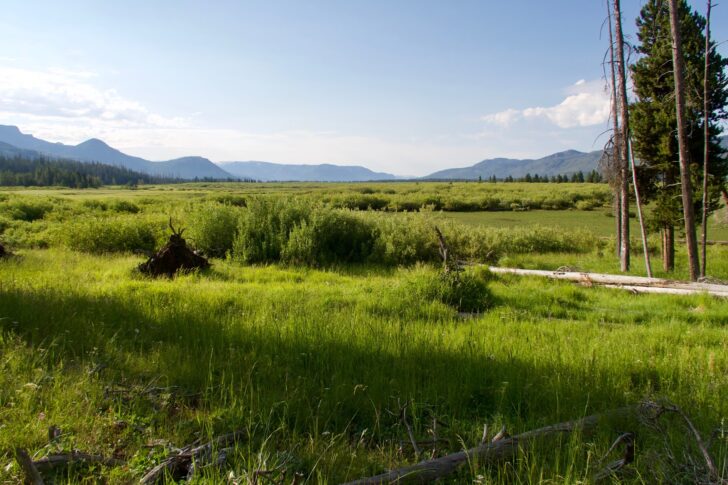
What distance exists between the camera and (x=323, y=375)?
4.39 meters

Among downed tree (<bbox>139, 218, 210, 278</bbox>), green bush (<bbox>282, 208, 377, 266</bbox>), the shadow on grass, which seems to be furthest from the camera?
green bush (<bbox>282, 208, 377, 266</bbox>)

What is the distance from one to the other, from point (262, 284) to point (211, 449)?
7.86 meters

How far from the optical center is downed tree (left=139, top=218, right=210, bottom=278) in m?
11.1

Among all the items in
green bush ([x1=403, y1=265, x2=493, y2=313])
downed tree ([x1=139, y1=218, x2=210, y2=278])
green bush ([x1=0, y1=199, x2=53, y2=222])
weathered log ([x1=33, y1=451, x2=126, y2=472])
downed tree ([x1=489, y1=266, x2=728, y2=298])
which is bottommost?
downed tree ([x1=489, y1=266, x2=728, y2=298])

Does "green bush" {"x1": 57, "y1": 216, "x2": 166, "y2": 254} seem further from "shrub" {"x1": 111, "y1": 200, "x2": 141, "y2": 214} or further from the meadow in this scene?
"shrub" {"x1": 111, "y1": 200, "x2": 141, "y2": 214}

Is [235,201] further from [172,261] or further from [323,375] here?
[323,375]

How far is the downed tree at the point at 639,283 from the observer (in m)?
10.4

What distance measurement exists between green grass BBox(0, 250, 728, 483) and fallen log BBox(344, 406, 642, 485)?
0.30ft

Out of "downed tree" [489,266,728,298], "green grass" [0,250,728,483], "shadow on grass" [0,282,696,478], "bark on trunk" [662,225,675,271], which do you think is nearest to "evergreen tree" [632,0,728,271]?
"bark on trunk" [662,225,675,271]

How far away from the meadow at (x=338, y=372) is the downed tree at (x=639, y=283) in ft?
2.90

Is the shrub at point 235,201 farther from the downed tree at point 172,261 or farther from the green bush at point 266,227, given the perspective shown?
the downed tree at point 172,261

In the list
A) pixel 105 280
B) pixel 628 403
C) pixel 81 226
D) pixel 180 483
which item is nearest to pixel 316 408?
pixel 180 483

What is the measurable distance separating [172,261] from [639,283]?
12.2 metres

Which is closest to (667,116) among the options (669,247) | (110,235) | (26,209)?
(669,247)
